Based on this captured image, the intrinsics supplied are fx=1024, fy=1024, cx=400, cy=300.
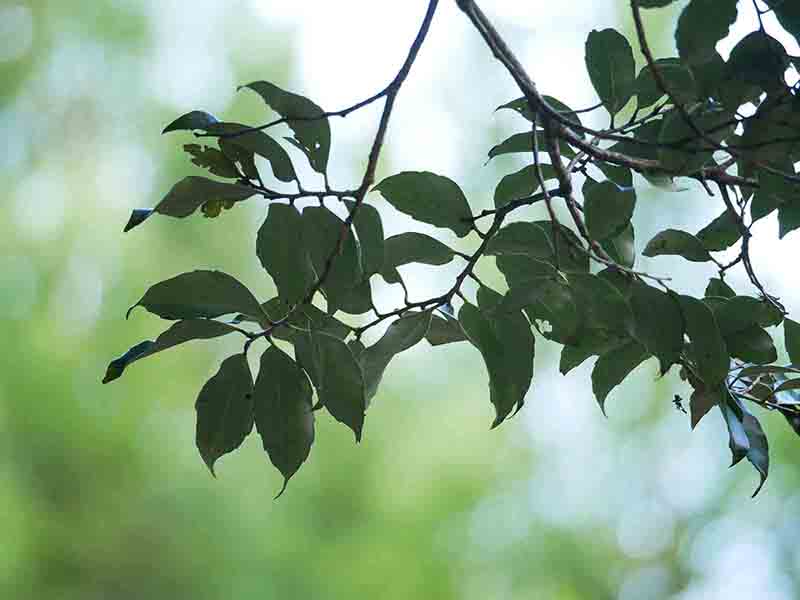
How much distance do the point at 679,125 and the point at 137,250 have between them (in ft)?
8.14

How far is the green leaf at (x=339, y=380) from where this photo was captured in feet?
1.98

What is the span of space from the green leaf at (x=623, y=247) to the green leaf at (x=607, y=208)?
0.23 ft

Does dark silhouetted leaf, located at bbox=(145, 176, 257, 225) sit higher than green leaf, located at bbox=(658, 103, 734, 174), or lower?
lower

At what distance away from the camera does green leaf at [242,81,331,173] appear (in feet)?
1.96

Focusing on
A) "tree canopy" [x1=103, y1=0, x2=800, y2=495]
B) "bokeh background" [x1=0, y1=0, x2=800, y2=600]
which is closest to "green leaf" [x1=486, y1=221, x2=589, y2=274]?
"tree canopy" [x1=103, y1=0, x2=800, y2=495]

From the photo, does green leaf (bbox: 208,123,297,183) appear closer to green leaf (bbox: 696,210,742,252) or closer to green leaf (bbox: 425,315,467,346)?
green leaf (bbox: 425,315,467,346)

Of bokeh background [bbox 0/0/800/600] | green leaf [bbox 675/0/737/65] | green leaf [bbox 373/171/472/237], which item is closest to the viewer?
green leaf [bbox 675/0/737/65]

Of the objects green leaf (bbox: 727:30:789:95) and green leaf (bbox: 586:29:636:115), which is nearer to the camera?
green leaf (bbox: 727:30:789:95)

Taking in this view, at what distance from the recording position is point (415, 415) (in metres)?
2.84

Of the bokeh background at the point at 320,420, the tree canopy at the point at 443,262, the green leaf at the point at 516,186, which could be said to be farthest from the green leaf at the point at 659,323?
the bokeh background at the point at 320,420

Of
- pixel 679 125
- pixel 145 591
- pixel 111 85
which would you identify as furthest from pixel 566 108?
pixel 111 85

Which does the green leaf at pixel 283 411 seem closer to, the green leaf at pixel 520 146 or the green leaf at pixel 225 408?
the green leaf at pixel 225 408

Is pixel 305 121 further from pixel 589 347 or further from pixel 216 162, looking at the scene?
pixel 589 347

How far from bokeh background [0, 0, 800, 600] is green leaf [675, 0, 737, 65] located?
82.7 inches
